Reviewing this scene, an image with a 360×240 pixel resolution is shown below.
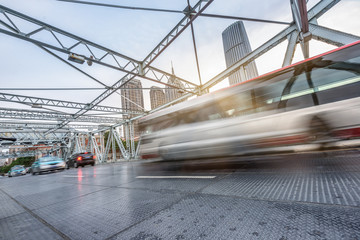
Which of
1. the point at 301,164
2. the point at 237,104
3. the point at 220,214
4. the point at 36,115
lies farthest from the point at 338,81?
the point at 36,115

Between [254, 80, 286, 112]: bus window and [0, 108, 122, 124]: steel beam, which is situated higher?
[0, 108, 122, 124]: steel beam

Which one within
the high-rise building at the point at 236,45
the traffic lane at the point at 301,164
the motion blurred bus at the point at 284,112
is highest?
the high-rise building at the point at 236,45

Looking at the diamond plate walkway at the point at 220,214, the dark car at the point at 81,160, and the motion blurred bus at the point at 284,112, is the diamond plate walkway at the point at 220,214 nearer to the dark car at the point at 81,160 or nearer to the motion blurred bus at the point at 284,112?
the motion blurred bus at the point at 284,112

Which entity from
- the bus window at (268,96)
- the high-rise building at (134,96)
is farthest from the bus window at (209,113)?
the high-rise building at (134,96)

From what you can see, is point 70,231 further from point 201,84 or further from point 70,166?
point 70,166

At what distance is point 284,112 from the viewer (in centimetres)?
337

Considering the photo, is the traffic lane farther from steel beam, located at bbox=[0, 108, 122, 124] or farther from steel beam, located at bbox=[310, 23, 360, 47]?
steel beam, located at bbox=[0, 108, 122, 124]

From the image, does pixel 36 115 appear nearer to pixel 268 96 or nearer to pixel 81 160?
pixel 81 160

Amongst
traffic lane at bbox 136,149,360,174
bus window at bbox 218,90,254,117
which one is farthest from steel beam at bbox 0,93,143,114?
bus window at bbox 218,90,254,117

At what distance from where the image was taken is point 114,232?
148cm

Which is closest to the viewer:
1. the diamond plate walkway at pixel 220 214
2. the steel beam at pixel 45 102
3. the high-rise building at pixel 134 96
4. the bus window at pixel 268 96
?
the diamond plate walkway at pixel 220 214

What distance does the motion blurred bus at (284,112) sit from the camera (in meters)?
2.92

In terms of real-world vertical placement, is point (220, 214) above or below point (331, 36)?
below

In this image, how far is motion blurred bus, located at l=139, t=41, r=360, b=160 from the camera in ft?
9.58
